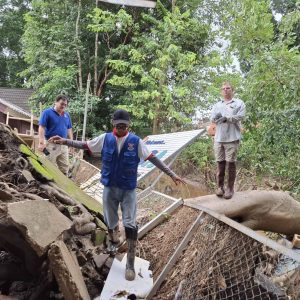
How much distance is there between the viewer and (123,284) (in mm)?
4043

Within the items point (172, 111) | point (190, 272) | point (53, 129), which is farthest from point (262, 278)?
point (172, 111)

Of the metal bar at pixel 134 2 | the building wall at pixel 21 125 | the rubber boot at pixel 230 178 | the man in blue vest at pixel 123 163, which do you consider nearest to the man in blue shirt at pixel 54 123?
the man in blue vest at pixel 123 163

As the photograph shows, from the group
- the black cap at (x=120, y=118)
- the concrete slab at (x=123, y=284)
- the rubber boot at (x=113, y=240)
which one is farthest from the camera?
the rubber boot at (x=113, y=240)

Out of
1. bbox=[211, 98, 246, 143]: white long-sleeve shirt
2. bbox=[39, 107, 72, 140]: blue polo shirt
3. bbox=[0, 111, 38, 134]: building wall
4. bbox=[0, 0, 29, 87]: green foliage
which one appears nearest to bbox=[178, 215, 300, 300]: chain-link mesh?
bbox=[211, 98, 246, 143]: white long-sleeve shirt

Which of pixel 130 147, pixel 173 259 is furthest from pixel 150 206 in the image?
pixel 130 147

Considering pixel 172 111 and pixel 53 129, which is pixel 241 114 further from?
pixel 172 111

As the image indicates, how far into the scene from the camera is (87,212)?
200 inches

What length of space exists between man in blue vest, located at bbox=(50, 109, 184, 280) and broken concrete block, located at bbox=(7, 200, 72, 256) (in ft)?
2.24

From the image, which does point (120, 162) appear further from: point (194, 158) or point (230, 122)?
point (194, 158)

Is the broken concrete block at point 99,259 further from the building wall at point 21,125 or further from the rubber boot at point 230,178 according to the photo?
the building wall at point 21,125

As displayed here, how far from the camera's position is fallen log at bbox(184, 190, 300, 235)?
5305 millimetres

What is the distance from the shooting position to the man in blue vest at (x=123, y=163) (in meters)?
4.08

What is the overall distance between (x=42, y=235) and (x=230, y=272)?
1.79m

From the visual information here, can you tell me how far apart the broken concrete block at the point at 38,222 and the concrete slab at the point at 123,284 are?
0.77 metres
